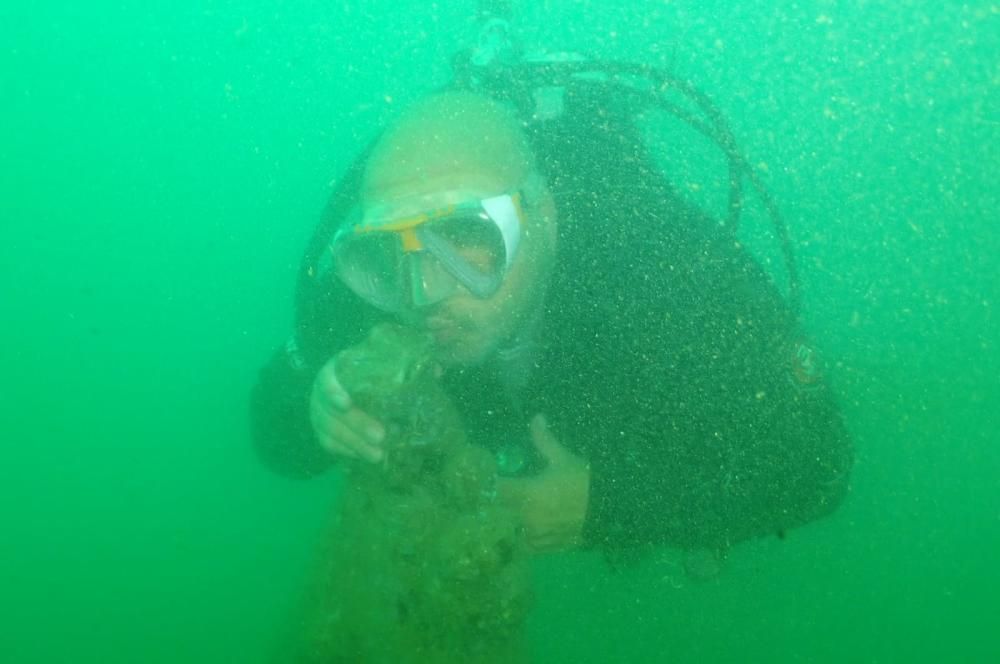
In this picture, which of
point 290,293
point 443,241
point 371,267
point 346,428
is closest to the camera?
point 346,428

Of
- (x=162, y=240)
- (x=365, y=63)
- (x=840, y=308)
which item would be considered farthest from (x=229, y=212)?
(x=840, y=308)

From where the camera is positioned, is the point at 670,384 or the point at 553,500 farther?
the point at 670,384

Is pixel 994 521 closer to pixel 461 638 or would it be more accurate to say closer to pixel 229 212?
pixel 461 638

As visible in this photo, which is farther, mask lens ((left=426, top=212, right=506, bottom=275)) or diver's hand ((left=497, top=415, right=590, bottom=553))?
mask lens ((left=426, top=212, right=506, bottom=275))

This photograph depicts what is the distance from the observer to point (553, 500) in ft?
8.69

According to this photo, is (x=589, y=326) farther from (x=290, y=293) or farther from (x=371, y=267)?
(x=290, y=293)

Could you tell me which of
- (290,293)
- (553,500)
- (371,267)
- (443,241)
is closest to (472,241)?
(443,241)

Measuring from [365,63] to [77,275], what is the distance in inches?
848

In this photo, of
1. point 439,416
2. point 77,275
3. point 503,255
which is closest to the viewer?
point 439,416

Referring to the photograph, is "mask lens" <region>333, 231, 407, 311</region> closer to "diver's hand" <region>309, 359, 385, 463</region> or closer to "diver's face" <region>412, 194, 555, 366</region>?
"diver's face" <region>412, 194, 555, 366</region>

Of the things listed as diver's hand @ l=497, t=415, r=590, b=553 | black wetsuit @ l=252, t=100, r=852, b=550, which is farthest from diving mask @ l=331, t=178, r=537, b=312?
diver's hand @ l=497, t=415, r=590, b=553

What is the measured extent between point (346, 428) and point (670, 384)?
129 cm

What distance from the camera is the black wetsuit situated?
2.78m

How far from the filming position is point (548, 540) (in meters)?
2.69
